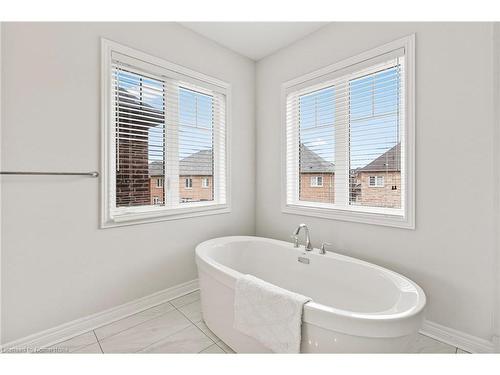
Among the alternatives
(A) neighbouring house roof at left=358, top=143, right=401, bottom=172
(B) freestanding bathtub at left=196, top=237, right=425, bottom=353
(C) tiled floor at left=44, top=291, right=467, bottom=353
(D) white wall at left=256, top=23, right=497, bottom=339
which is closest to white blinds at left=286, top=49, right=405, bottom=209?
(A) neighbouring house roof at left=358, top=143, right=401, bottom=172

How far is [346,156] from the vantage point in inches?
88.0

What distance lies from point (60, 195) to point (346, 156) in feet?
7.46

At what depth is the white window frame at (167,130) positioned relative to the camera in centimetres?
183

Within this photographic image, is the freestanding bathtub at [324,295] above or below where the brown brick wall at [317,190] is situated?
below

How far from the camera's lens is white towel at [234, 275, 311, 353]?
4.04ft

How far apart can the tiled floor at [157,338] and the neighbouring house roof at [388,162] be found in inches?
Result: 48.8

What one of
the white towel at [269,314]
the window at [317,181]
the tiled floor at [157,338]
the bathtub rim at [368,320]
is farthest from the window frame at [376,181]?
the white towel at [269,314]

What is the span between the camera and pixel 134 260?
2021mm

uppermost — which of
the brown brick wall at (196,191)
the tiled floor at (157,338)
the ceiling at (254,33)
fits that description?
the ceiling at (254,33)

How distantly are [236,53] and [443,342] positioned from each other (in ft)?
10.2

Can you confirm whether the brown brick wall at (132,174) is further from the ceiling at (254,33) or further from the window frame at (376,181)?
the window frame at (376,181)

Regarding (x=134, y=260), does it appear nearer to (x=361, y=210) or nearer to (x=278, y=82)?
(x=361, y=210)
